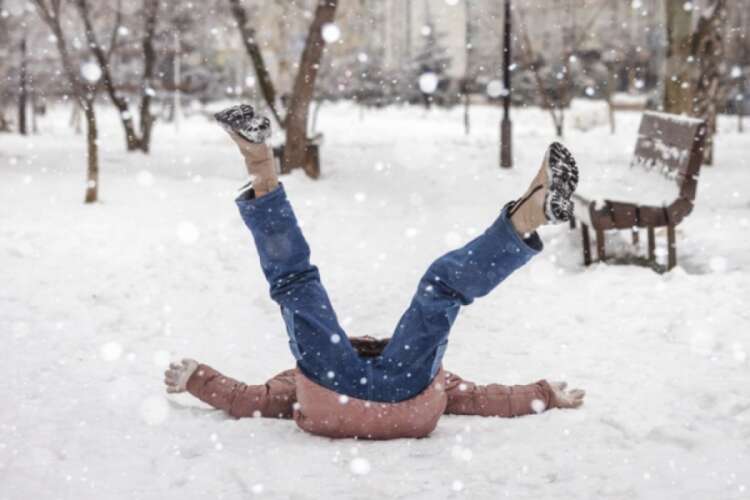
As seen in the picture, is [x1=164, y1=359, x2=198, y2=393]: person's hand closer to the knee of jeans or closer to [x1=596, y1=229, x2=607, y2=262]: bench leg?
the knee of jeans

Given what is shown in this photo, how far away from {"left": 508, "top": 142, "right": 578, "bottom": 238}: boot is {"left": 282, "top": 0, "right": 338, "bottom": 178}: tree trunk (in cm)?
960

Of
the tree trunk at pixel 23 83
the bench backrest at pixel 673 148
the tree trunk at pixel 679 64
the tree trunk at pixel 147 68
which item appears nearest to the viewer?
the bench backrest at pixel 673 148

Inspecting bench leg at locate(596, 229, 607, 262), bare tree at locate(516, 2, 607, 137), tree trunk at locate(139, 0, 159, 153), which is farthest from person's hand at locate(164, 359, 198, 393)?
bare tree at locate(516, 2, 607, 137)

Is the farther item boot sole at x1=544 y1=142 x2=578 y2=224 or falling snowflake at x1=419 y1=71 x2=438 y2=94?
falling snowflake at x1=419 y1=71 x2=438 y2=94

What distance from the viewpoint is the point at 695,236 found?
25.8 ft

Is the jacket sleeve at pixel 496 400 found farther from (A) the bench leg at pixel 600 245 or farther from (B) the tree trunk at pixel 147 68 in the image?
(B) the tree trunk at pixel 147 68

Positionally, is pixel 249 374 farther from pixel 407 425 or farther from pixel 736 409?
pixel 736 409

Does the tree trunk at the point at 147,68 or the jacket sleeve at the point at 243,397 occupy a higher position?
the tree trunk at the point at 147,68

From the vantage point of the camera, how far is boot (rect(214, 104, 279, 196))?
10.6 ft

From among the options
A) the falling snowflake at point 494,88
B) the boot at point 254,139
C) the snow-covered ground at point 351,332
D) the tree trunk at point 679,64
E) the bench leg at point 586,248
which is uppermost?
the falling snowflake at point 494,88

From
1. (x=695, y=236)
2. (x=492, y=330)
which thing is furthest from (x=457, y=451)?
(x=695, y=236)

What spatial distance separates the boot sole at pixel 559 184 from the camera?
10.1 feet

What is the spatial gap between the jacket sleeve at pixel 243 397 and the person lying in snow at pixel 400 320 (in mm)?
213

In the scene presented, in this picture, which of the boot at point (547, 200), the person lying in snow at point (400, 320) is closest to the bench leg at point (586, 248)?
the person lying in snow at point (400, 320)
